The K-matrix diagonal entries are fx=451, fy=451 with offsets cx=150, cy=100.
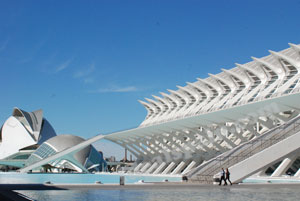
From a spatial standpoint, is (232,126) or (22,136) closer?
(232,126)

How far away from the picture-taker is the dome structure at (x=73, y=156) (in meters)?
60.3

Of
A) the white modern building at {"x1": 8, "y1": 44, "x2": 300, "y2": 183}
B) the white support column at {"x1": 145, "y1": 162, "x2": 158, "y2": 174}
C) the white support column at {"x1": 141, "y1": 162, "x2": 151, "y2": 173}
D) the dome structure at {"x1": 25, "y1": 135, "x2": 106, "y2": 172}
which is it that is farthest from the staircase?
the dome structure at {"x1": 25, "y1": 135, "x2": 106, "y2": 172}

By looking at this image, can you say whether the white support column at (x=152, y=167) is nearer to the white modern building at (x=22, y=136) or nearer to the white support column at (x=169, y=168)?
the white support column at (x=169, y=168)

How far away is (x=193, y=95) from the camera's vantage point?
164ft

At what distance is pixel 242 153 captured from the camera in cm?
2325

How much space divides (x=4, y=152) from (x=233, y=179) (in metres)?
68.5

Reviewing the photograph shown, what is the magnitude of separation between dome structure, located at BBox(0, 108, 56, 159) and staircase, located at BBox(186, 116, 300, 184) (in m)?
61.5

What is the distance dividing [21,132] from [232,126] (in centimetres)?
5310

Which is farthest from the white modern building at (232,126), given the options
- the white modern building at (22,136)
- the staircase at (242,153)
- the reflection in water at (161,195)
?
the white modern building at (22,136)

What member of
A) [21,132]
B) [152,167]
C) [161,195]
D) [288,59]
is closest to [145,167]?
[152,167]

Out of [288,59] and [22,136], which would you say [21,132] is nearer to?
[22,136]

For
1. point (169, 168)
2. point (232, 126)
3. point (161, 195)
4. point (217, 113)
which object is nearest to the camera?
point (161, 195)

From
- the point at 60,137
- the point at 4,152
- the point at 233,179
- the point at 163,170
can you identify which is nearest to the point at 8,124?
the point at 4,152

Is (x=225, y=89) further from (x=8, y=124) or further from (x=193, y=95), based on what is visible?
(x=8, y=124)
